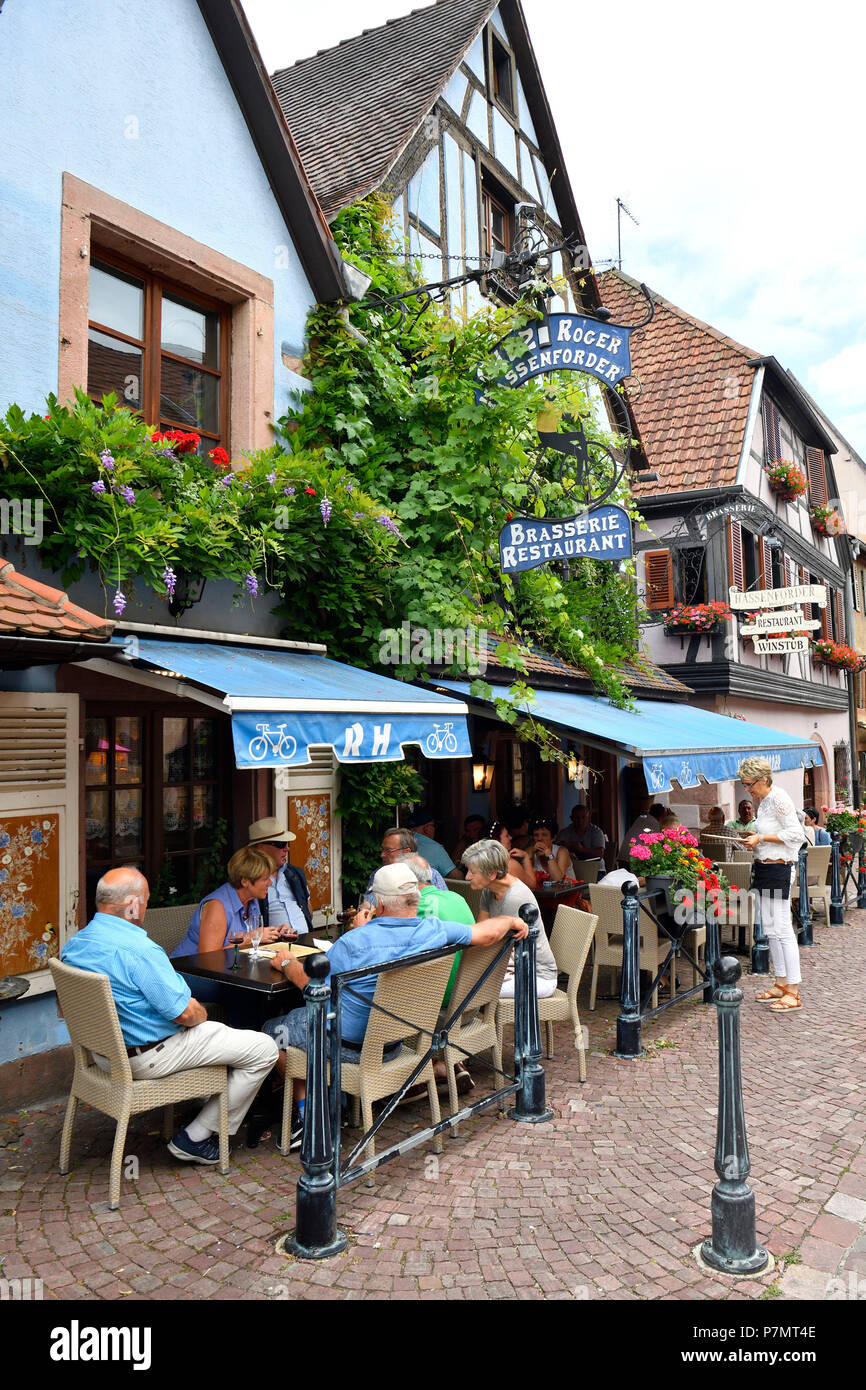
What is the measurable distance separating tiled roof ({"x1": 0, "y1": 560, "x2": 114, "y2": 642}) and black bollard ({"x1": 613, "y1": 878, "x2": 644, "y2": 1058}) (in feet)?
11.9

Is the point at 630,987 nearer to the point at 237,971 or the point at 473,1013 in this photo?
the point at 473,1013

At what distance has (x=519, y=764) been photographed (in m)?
12.5

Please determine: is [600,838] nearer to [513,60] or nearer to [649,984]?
[649,984]

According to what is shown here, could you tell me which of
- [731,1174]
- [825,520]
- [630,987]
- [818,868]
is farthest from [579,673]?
[825,520]

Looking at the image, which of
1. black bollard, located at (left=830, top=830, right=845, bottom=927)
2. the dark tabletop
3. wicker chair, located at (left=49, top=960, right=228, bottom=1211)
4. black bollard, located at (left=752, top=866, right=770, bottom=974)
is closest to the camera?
wicker chair, located at (left=49, top=960, right=228, bottom=1211)

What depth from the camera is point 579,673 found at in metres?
10.9

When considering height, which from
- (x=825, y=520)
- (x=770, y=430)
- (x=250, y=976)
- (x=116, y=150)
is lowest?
(x=250, y=976)

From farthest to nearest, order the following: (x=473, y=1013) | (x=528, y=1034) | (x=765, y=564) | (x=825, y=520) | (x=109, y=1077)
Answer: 1. (x=825, y=520)
2. (x=765, y=564)
3. (x=473, y=1013)
4. (x=528, y=1034)
5. (x=109, y=1077)

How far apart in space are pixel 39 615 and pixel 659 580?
13439mm

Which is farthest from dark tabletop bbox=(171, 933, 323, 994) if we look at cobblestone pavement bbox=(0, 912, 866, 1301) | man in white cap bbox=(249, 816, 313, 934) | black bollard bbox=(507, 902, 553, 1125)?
black bollard bbox=(507, 902, 553, 1125)

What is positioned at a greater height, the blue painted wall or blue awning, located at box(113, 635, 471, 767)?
the blue painted wall

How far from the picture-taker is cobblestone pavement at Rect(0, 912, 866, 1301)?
11.2 ft

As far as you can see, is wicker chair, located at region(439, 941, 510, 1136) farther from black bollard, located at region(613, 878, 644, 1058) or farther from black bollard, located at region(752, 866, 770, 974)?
black bollard, located at region(752, 866, 770, 974)

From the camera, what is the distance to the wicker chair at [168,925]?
5.76 metres
